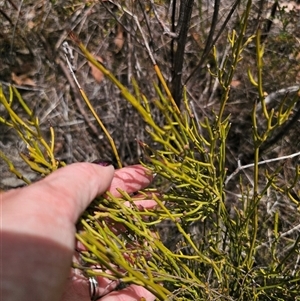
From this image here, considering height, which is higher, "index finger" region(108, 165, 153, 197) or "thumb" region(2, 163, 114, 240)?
"thumb" region(2, 163, 114, 240)

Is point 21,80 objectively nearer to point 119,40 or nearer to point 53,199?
point 119,40

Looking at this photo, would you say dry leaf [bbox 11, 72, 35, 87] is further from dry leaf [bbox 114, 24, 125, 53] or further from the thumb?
the thumb

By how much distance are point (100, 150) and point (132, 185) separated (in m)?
1.06

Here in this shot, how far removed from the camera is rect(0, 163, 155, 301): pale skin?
101cm

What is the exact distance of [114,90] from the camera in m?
2.61

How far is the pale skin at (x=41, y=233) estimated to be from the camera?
101cm

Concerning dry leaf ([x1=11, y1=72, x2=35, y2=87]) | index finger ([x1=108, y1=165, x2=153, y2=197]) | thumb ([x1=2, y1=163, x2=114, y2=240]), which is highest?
thumb ([x1=2, y1=163, x2=114, y2=240])

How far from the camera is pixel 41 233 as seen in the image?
1.04 meters

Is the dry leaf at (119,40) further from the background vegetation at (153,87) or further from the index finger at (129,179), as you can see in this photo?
the index finger at (129,179)

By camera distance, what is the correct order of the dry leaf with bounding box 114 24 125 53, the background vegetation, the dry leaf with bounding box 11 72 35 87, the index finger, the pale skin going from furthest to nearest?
the dry leaf with bounding box 11 72 35 87 < the dry leaf with bounding box 114 24 125 53 < the background vegetation < the index finger < the pale skin

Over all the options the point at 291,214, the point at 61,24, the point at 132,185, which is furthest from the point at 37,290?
the point at 61,24

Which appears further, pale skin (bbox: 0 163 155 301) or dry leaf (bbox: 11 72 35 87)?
dry leaf (bbox: 11 72 35 87)

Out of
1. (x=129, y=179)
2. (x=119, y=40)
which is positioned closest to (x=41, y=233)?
(x=129, y=179)

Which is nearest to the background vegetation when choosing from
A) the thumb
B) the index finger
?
the index finger
